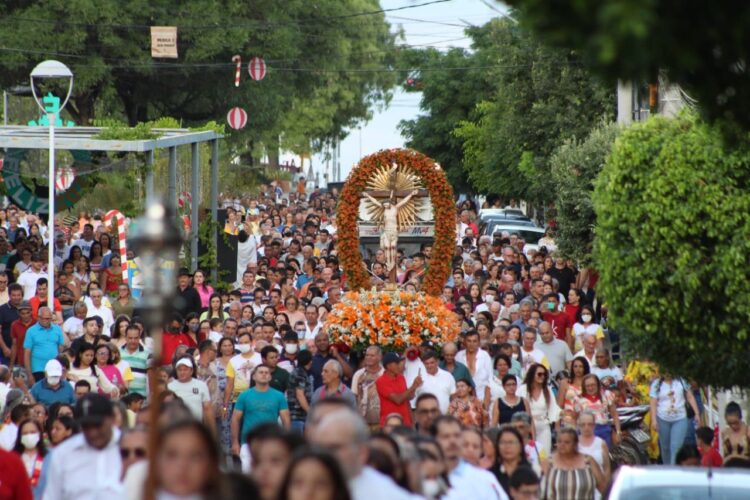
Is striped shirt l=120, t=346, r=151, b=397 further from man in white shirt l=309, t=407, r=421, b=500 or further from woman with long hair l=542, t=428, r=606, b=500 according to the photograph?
man in white shirt l=309, t=407, r=421, b=500

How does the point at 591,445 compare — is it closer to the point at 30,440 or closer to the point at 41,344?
the point at 30,440

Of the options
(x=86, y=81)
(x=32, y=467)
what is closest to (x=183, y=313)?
(x=32, y=467)

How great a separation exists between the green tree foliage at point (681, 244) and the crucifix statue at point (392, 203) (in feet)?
29.5

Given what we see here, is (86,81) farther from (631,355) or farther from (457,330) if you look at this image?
(631,355)

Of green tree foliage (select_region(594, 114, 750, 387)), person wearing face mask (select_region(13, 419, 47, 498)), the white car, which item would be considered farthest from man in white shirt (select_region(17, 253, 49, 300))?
the white car

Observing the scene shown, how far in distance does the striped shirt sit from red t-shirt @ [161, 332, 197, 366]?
14.4 inches

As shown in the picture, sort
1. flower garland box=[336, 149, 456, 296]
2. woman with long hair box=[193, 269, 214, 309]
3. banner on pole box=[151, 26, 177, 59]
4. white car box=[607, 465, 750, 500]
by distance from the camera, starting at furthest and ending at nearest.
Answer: banner on pole box=[151, 26, 177, 59] → flower garland box=[336, 149, 456, 296] → woman with long hair box=[193, 269, 214, 309] → white car box=[607, 465, 750, 500]

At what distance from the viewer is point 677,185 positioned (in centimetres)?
1329

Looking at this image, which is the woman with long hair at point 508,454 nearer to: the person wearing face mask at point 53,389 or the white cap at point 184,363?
the white cap at point 184,363

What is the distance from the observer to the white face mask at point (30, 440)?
11.2 metres

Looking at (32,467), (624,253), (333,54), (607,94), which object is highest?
(333,54)

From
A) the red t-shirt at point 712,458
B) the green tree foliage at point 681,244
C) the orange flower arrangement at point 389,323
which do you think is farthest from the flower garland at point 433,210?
the red t-shirt at point 712,458

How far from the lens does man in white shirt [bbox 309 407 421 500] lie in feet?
20.8

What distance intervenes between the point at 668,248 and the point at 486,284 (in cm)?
1021
